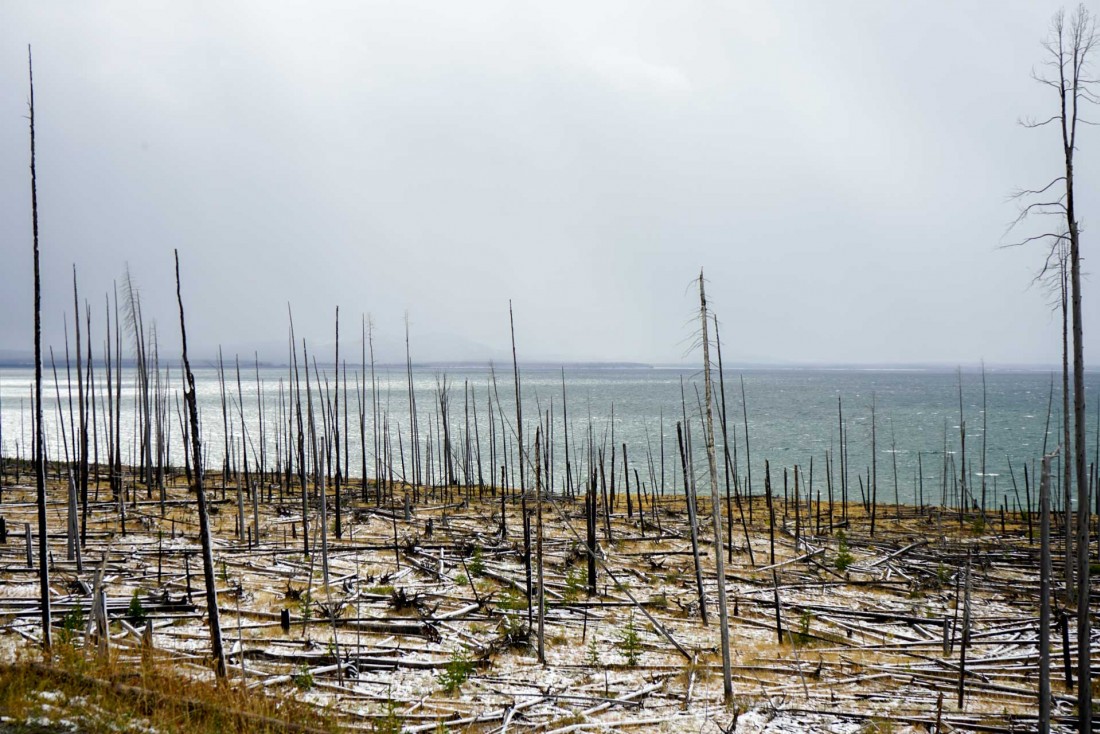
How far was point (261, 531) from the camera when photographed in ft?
58.0

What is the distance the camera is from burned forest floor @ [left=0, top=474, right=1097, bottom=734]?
7.57m

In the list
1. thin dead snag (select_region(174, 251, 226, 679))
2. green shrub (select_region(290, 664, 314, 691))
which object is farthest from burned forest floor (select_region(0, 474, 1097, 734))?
thin dead snag (select_region(174, 251, 226, 679))

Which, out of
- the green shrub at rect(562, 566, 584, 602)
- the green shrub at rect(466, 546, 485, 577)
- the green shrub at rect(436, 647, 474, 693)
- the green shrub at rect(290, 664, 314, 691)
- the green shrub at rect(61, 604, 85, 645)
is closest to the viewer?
the green shrub at rect(290, 664, 314, 691)

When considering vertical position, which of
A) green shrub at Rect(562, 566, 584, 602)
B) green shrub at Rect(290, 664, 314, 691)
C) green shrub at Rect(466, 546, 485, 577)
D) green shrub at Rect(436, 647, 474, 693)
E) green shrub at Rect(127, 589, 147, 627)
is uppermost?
green shrub at Rect(127, 589, 147, 627)

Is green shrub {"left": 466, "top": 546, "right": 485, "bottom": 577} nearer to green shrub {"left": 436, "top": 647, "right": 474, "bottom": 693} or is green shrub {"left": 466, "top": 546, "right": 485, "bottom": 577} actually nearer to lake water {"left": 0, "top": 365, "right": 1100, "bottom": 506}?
green shrub {"left": 436, "top": 647, "right": 474, "bottom": 693}

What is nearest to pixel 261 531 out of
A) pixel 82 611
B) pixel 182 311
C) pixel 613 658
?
pixel 82 611

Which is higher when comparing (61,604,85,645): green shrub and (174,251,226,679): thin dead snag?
(174,251,226,679): thin dead snag

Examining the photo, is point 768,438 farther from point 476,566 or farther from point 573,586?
point 476,566

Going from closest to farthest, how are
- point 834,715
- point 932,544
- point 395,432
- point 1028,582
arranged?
point 834,715 → point 1028,582 → point 932,544 → point 395,432

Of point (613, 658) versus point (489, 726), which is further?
point (613, 658)

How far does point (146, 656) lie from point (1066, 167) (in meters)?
13.0

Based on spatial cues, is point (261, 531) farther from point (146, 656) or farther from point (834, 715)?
point (834, 715)

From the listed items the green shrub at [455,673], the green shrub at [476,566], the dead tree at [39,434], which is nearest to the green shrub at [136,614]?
the dead tree at [39,434]

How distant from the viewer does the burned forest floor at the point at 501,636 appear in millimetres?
7570
